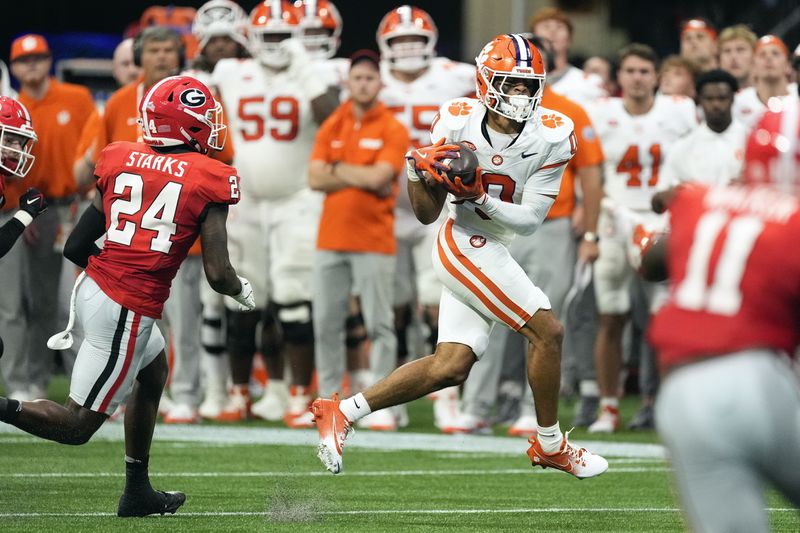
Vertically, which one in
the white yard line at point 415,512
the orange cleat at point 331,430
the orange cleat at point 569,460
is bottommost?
the white yard line at point 415,512

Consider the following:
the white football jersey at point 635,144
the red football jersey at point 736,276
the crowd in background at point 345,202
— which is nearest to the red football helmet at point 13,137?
the crowd in background at point 345,202

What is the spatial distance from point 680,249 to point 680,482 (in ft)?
1.70

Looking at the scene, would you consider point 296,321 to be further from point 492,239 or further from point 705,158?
point 492,239

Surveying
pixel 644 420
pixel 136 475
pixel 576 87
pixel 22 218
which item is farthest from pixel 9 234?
pixel 576 87

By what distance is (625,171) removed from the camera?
30.8 feet

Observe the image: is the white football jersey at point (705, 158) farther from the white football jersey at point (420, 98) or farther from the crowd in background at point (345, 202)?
the white football jersey at point (420, 98)

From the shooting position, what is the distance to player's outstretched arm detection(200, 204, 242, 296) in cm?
555

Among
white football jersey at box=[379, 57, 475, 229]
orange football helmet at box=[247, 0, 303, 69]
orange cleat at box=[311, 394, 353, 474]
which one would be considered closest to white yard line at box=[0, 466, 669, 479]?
orange cleat at box=[311, 394, 353, 474]

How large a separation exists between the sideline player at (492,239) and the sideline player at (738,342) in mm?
2663

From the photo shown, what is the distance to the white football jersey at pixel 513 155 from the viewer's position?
6348 mm

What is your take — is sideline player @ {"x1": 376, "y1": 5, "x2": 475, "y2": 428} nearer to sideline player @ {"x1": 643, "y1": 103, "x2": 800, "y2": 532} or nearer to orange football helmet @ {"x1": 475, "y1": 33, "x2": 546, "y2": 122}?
orange football helmet @ {"x1": 475, "y1": 33, "x2": 546, "y2": 122}

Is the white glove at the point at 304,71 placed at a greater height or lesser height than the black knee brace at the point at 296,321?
greater

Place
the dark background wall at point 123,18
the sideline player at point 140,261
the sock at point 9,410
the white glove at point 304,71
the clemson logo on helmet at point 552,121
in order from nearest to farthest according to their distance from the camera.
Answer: the sock at point 9,410
the sideline player at point 140,261
the clemson logo on helmet at point 552,121
the white glove at point 304,71
the dark background wall at point 123,18

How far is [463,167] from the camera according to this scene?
5879mm
